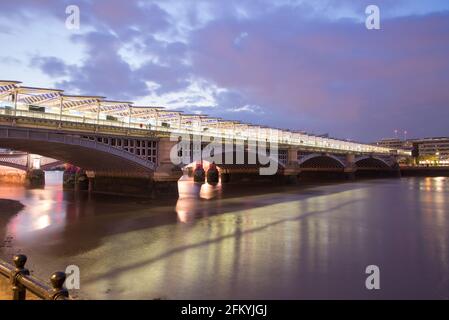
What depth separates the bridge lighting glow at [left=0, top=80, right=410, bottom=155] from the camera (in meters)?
22.6

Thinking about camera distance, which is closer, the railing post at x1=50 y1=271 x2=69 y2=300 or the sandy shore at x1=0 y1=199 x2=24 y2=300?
the railing post at x1=50 y1=271 x2=69 y2=300

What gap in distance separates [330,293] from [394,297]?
4.36 feet

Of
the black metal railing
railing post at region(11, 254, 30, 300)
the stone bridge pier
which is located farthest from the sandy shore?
the stone bridge pier

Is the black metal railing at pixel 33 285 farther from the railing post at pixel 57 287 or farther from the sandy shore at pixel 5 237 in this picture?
the sandy shore at pixel 5 237

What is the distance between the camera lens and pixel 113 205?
25172 mm

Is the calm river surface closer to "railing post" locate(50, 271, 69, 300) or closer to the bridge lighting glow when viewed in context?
"railing post" locate(50, 271, 69, 300)

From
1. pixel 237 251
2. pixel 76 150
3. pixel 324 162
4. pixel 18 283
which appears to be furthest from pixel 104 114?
pixel 324 162

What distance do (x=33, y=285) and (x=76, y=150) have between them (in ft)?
81.6

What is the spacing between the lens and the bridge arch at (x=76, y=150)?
2265 cm

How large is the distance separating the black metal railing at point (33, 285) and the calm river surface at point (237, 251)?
3291 millimetres

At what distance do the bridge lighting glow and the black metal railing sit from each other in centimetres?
2025

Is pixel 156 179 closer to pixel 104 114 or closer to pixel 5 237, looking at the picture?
pixel 104 114
